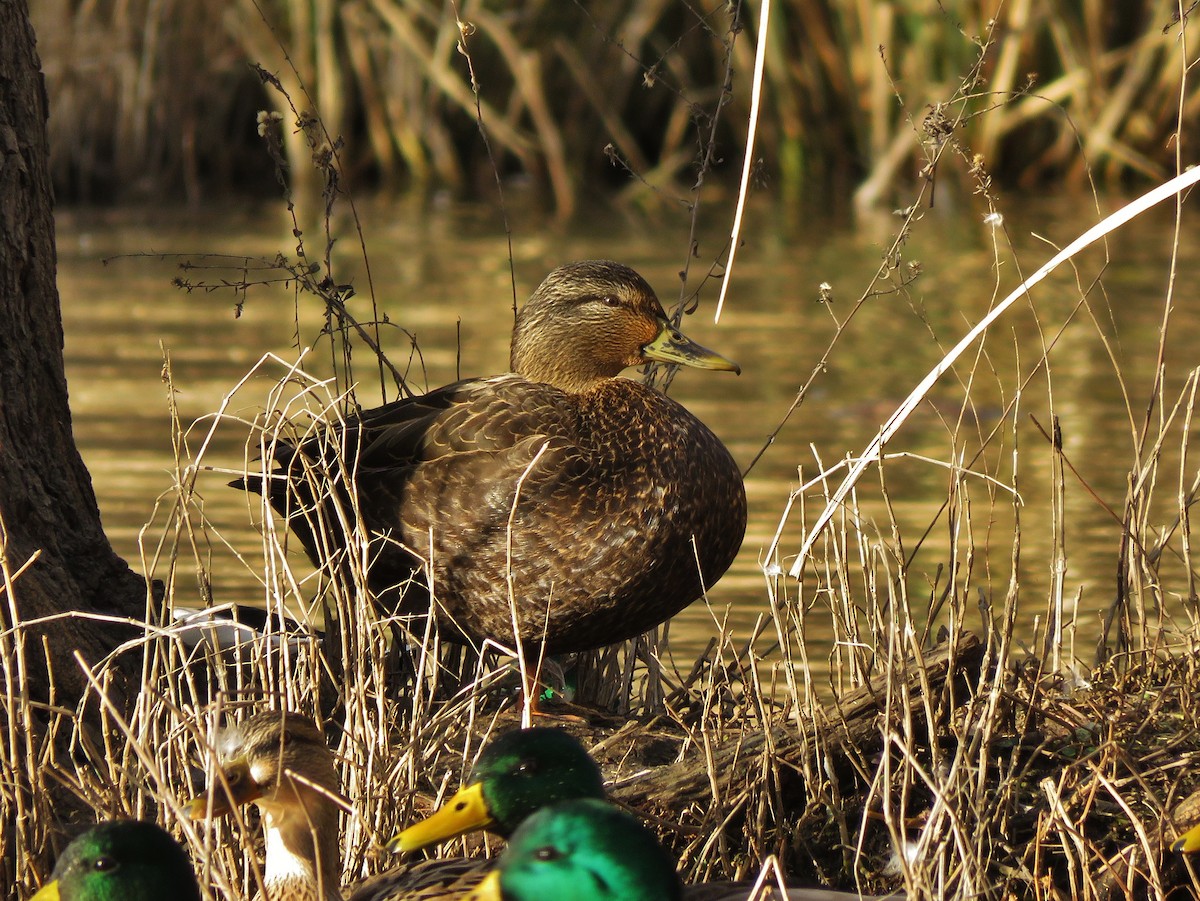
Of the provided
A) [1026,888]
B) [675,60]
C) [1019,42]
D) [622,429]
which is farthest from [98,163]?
[1026,888]

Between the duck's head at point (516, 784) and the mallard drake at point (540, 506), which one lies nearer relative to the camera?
the duck's head at point (516, 784)

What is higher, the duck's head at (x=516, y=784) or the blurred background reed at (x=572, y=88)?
the blurred background reed at (x=572, y=88)

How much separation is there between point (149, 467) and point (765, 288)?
5.75m

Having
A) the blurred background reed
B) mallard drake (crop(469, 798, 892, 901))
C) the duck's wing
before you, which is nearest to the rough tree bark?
the duck's wing

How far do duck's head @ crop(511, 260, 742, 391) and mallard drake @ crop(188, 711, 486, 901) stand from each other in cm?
153

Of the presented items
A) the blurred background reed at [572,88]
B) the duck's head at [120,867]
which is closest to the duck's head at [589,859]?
the duck's head at [120,867]

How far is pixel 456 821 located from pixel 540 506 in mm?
1250

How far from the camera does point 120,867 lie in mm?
2787

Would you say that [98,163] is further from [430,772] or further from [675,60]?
[430,772]

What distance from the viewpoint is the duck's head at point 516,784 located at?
3121 millimetres

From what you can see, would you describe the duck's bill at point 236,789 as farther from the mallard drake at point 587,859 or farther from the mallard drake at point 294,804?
the mallard drake at point 587,859

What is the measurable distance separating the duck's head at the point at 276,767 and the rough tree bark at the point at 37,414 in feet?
3.06

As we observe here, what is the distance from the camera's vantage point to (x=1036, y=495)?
24.3 feet

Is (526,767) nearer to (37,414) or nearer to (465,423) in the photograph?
(465,423)
